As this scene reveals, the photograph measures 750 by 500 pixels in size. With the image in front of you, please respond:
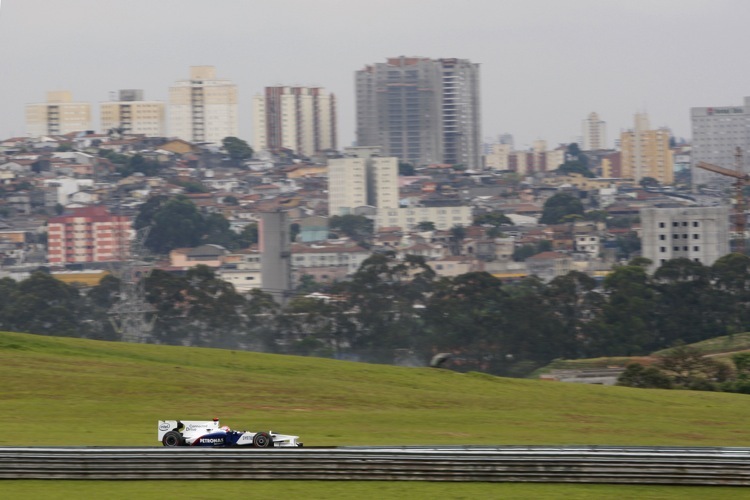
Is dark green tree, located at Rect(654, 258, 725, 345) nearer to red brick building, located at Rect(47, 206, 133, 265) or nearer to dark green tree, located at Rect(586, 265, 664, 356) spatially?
dark green tree, located at Rect(586, 265, 664, 356)

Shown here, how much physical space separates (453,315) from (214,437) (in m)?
56.8

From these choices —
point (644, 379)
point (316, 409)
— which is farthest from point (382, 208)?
point (316, 409)

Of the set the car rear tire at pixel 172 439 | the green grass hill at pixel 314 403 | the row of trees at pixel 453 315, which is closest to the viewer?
the car rear tire at pixel 172 439

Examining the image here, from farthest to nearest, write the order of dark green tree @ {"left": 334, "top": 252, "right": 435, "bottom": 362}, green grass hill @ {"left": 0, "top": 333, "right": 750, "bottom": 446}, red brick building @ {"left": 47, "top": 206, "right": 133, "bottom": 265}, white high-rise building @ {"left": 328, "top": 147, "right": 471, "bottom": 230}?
white high-rise building @ {"left": 328, "top": 147, "right": 471, "bottom": 230}
red brick building @ {"left": 47, "top": 206, "right": 133, "bottom": 265}
dark green tree @ {"left": 334, "top": 252, "right": 435, "bottom": 362}
green grass hill @ {"left": 0, "top": 333, "right": 750, "bottom": 446}

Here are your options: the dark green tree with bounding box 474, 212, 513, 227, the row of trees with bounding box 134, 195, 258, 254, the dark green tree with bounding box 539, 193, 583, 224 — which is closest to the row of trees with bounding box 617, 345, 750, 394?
the row of trees with bounding box 134, 195, 258, 254

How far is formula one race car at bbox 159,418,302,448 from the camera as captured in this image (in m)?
19.9

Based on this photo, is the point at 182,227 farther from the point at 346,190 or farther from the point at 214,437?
the point at 214,437

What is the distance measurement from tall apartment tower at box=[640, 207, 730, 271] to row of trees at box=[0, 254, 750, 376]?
36984 mm

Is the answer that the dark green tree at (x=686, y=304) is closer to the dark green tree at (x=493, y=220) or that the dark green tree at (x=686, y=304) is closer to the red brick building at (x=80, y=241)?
the dark green tree at (x=493, y=220)

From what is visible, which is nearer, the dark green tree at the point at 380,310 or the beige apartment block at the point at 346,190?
the dark green tree at the point at 380,310

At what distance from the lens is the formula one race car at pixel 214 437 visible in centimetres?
1991

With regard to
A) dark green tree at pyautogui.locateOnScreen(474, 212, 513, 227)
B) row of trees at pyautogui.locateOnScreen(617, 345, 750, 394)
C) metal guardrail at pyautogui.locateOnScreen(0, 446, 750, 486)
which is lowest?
row of trees at pyautogui.locateOnScreen(617, 345, 750, 394)

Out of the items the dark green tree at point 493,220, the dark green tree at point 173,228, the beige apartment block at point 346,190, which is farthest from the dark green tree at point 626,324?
the beige apartment block at point 346,190

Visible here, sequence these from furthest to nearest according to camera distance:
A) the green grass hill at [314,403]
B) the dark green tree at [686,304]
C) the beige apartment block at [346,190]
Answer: the beige apartment block at [346,190] → the dark green tree at [686,304] → the green grass hill at [314,403]
